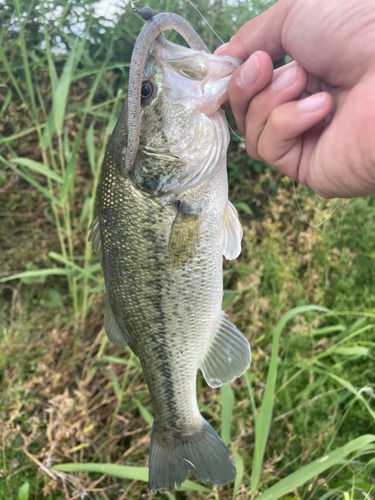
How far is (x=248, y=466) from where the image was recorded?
1.97 m

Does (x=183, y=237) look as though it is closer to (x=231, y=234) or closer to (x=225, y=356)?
(x=231, y=234)

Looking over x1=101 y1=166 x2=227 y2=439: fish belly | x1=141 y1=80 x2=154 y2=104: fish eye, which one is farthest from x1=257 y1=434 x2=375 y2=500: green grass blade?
x1=141 y1=80 x2=154 y2=104: fish eye

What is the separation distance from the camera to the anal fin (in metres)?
1.39

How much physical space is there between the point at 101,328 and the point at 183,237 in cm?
160

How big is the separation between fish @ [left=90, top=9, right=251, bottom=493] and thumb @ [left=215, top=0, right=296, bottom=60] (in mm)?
237

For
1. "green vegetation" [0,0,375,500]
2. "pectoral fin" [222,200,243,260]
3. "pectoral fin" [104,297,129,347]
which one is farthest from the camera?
"green vegetation" [0,0,375,500]

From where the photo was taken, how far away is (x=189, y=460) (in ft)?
4.59

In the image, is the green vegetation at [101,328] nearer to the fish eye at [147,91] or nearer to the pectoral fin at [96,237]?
the pectoral fin at [96,237]

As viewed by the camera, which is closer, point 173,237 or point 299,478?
point 173,237

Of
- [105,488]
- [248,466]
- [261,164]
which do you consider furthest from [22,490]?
[261,164]

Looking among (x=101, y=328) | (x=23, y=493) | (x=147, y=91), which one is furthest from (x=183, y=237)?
Result: (x=23, y=493)

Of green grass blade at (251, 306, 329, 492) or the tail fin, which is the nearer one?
the tail fin

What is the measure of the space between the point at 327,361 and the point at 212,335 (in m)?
1.31

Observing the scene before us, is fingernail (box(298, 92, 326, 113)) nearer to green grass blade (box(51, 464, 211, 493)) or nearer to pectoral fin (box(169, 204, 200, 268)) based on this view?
pectoral fin (box(169, 204, 200, 268))
